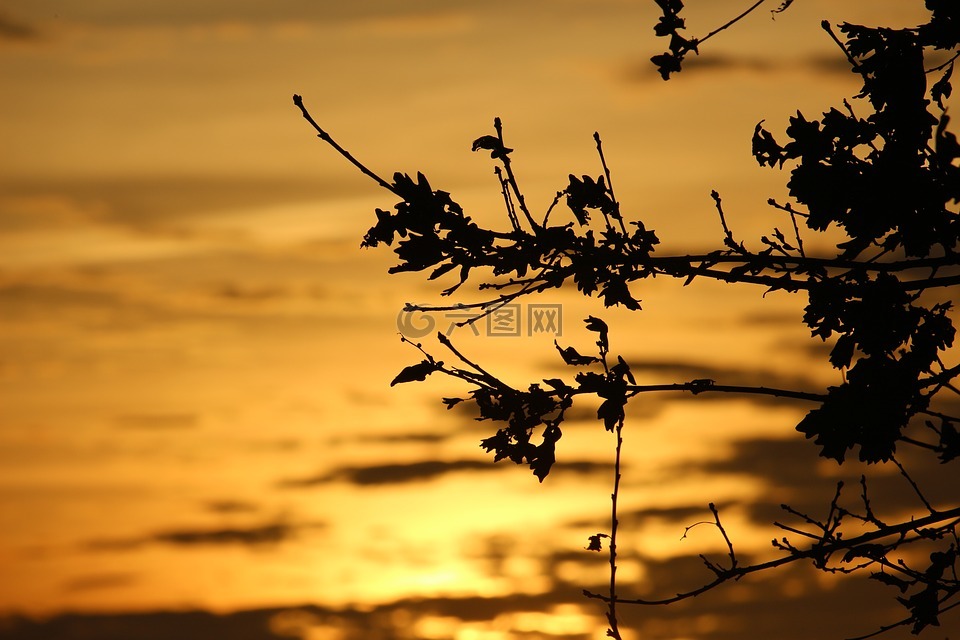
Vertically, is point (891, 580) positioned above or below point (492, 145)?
below

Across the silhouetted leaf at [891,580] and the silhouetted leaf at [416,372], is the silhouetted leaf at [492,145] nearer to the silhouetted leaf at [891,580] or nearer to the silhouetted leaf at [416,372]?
the silhouetted leaf at [416,372]

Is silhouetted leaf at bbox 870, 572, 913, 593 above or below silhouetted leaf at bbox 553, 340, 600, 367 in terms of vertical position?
below

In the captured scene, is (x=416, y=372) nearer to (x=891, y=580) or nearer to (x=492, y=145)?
(x=492, y=145)

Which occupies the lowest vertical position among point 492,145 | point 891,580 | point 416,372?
point 891,580

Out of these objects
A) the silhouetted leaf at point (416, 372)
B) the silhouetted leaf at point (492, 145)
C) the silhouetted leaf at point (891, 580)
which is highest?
the silhouetted leaf at point (492, 145)

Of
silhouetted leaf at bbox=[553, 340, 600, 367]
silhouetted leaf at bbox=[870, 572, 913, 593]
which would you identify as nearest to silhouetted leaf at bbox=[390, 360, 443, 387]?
silhouetted leaf at bbox=[553, 340, 600, 367]

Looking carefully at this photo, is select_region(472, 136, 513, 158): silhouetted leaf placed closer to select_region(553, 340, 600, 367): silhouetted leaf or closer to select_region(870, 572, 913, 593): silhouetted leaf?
select_region(553, 340, 600, 367): silhouetted leaf

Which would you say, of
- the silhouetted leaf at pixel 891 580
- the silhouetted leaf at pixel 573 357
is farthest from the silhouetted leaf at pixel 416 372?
the silhouetted leaf at pixel 891 580

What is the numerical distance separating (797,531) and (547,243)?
234 cm

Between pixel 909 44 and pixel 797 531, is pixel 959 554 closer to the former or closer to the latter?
pixel 797 531

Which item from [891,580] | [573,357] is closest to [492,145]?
[573,357]

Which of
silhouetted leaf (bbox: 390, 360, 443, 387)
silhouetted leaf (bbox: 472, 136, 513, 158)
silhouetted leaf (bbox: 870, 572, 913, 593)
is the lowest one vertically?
silhouetted leaf (bbox: 870, 572, 913, 593)

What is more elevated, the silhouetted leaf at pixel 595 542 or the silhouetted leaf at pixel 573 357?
the silhouetted leaf at pixel 573 357

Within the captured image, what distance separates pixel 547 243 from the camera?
6.66 meters
